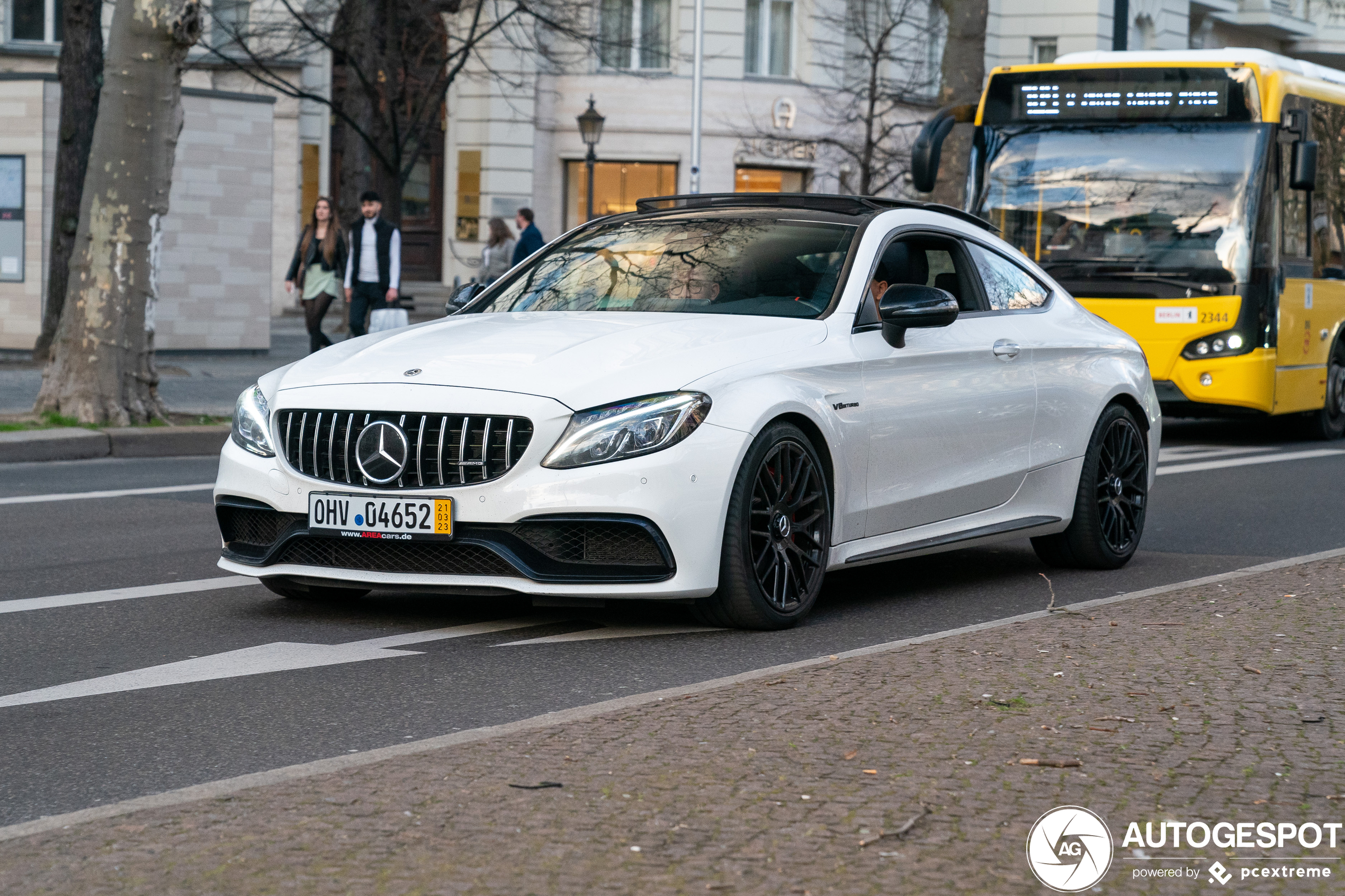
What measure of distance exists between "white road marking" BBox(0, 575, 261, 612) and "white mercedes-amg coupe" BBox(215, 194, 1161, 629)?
2.01ft

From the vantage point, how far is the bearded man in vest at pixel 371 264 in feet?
63.9

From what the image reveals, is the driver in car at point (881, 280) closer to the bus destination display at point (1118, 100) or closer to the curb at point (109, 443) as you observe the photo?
the curb at point (109, 443)

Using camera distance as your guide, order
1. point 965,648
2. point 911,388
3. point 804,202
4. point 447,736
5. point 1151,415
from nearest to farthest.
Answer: point 447,736, point 965,648, point 911,388, point 804,202, point 1151,415

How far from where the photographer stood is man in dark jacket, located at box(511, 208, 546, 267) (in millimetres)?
22656

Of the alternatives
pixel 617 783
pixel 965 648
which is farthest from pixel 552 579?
pixel 617 783

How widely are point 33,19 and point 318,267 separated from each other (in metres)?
19.2

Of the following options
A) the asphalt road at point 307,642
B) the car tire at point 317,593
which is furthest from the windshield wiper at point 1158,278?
the car tire at point 317,593

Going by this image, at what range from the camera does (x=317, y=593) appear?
728cm

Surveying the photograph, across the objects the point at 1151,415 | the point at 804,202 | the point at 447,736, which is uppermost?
the point at 804,202

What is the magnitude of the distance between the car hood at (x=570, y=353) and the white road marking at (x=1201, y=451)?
26.8 ft

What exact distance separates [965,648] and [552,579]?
133cm

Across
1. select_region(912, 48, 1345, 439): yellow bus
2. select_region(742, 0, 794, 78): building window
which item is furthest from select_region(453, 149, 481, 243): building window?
select_region(912, 48, 1345, 439): yellow bus

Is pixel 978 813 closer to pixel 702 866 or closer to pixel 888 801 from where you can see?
pixel 888 801

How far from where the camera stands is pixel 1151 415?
894cm
